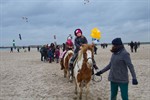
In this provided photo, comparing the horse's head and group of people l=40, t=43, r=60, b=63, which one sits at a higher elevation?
the horse's head

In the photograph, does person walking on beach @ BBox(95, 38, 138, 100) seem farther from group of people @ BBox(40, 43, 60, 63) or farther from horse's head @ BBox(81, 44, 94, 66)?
group of people @ BBox(40, 43, 60, 63)

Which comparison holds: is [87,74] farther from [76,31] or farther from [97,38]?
[76,31]

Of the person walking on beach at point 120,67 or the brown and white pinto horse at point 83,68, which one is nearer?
the person walking on beach at point 120,67

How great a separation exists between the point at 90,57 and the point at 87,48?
1.21 feet

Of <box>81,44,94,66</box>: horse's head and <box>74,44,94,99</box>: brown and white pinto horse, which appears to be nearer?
<box>81,44,94,66</box>: horse's head

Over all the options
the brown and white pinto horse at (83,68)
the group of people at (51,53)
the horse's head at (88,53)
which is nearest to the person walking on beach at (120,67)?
the horse's head at (88,53)

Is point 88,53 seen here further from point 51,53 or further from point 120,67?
point 51,53

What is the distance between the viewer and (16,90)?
41.5 ft

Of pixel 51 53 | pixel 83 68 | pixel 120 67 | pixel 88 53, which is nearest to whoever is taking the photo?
pixel 120 67

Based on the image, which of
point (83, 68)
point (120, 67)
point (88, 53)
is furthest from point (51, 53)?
point (120, 67)

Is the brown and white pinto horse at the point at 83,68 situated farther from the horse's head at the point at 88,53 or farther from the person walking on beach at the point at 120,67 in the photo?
the person walking on beach at the point at 120,67

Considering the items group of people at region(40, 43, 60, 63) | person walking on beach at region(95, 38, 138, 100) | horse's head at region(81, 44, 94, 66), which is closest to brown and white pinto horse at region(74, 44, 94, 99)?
horse's head at region(81, 44, 94, 66)

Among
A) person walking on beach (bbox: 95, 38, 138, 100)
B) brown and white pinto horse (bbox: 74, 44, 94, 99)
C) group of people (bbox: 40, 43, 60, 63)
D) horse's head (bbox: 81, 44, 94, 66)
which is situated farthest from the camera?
group of people (bbox: 40, 43, 60, 63)

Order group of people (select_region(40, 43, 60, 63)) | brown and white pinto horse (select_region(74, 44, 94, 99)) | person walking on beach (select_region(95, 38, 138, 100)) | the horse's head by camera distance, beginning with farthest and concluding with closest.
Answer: group of people (select_region(40, 43, 60, 63)) < brown and white pinto horse (select_region(74, 44, 94, 99)) < the horse's head < person walking on beach (select_region(95, 38, 138, 100))
